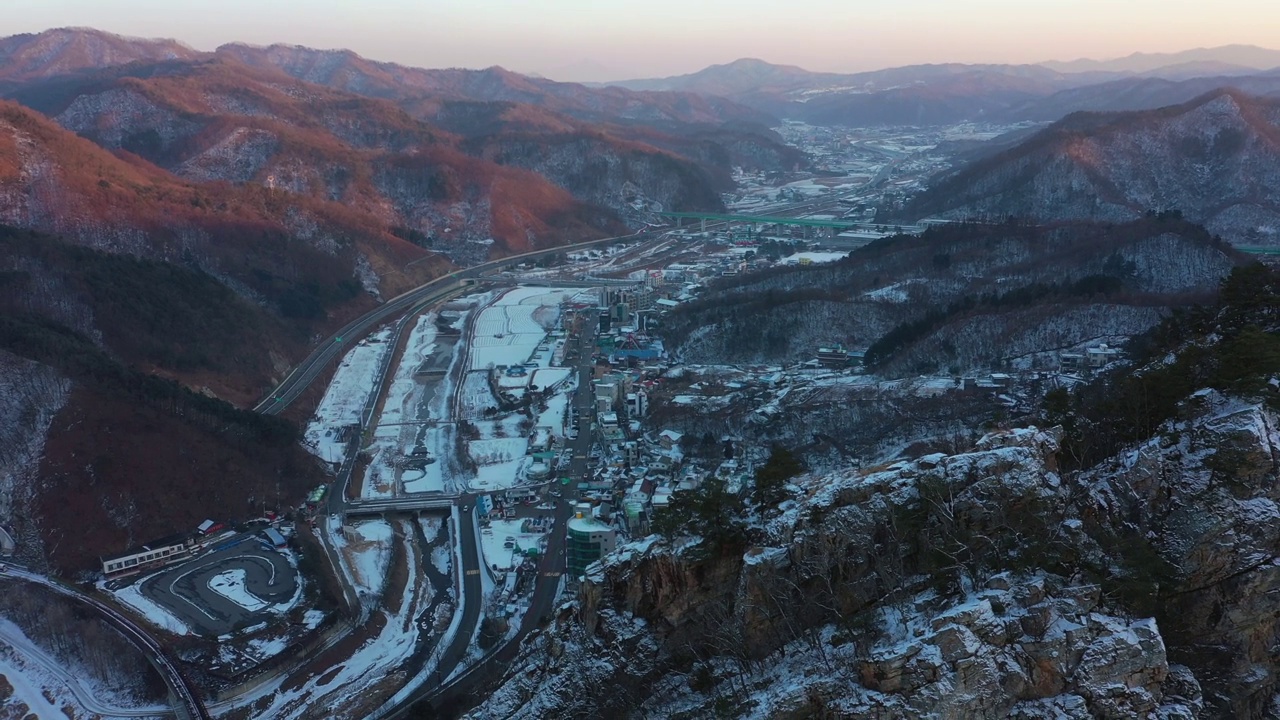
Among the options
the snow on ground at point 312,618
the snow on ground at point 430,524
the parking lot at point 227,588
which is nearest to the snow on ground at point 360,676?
the snow on ground at point 312,618

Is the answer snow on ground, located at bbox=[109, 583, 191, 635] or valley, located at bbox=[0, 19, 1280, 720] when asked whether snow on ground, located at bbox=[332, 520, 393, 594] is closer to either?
valley, located at bbox=[0, 19, 1280, 720]

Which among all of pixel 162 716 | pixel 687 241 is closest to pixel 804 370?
pixel 162 716

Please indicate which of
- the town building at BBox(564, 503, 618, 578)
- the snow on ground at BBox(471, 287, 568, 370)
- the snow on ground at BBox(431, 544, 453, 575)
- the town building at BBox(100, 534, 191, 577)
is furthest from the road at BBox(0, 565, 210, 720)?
the snow on ground at BBox(471, 287, 568, 370)

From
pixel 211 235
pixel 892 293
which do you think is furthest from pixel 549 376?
pixel 211 235

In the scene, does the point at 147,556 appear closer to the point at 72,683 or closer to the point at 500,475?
the point at 72,683

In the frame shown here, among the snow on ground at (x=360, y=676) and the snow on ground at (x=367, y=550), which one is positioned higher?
the snow on ground at (x=367, y=550)

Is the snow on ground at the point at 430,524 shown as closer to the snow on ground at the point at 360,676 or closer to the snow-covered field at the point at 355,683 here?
the snow on ground at the point at 360,676

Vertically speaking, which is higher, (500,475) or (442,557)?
(500,475)
